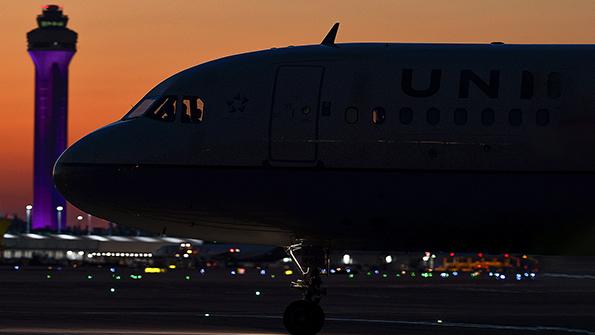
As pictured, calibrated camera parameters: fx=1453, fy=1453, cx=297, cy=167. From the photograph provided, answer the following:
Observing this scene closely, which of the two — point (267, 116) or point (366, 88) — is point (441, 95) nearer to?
point (366, 88)

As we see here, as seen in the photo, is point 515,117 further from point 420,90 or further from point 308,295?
point 308,295

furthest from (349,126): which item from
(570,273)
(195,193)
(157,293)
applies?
(570,273)

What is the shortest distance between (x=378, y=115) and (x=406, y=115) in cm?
51

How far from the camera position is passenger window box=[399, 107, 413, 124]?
86.9 ft

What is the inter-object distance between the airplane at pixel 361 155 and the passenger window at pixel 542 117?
24 millimetres

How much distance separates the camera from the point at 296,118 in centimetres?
2694

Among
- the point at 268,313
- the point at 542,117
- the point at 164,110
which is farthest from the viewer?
the point at 268,313

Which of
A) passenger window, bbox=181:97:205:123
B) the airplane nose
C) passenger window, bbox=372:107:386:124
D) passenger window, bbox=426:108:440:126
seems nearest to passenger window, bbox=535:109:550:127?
passenger window, bbox=426:108:440:126

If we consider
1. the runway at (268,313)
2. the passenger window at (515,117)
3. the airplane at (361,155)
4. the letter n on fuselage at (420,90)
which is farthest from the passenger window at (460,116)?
the runway at (268,313)

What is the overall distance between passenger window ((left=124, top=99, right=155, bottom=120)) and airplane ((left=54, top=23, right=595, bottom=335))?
0.28 metres

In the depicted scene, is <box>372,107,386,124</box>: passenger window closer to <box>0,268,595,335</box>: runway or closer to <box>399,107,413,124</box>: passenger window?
<box>399,107,413,124</box>: passenger window

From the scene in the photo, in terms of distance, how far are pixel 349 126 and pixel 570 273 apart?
94.1m

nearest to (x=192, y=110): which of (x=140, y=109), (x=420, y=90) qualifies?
(x=140, y=109)

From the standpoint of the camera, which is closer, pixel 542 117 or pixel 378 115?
pixel 542 117
